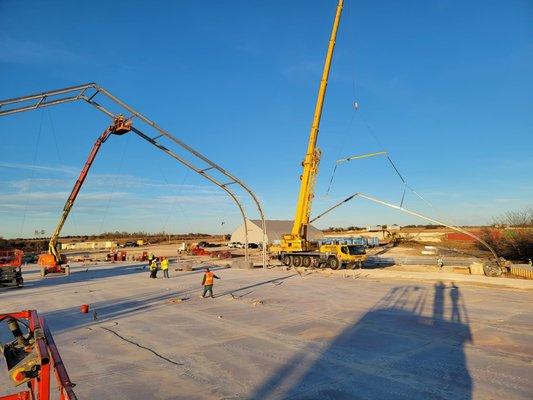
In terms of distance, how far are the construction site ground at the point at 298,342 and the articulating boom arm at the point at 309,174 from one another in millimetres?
14314

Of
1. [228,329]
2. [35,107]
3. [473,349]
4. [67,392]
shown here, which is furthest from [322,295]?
[67,392]

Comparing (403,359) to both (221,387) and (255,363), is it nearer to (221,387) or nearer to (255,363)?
(255,363)

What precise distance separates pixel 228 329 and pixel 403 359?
585 centimetres

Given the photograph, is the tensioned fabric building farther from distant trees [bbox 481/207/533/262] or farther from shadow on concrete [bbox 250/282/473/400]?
shadow on concrete [bbox 250/282/473/400]

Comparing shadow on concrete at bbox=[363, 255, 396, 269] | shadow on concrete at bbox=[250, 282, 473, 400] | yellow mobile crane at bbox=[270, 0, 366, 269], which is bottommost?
shadow on concrete at bbox=[250, 282, 473, 400]

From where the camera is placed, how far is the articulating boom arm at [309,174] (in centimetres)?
3709

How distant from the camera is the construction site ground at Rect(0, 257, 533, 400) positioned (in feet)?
28.4

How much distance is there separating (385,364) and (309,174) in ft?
91.1

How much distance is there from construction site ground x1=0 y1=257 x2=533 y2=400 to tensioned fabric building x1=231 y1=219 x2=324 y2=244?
57.5 meters

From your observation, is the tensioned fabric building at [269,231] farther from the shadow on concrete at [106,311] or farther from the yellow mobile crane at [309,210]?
the shadow on concrete at [106,311]

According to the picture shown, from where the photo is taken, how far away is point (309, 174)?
3716 cm

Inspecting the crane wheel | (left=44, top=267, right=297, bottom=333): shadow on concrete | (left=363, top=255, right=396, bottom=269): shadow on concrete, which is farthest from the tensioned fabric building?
(left=44, top=267, right=297, bottom=333): shadow on concrete

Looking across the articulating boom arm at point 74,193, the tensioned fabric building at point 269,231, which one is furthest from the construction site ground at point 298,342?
the tensioned fabric building at point 269,231

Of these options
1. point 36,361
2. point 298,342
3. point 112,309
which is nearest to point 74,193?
point 112,309
